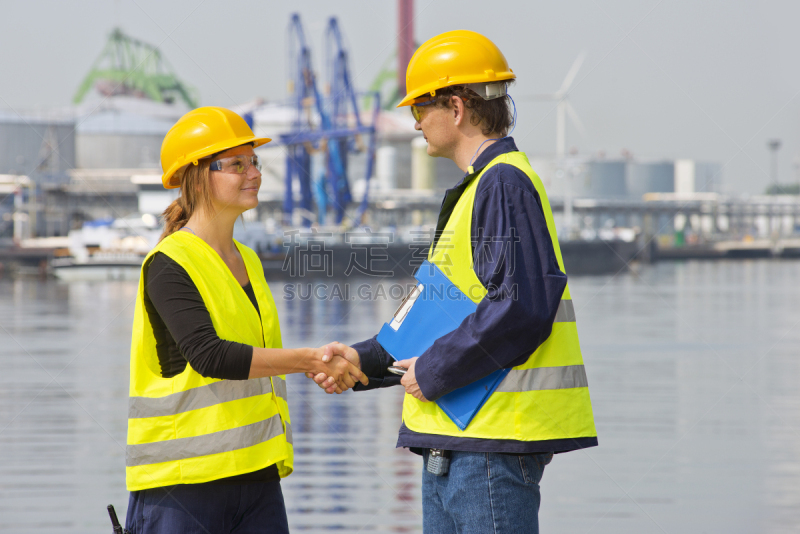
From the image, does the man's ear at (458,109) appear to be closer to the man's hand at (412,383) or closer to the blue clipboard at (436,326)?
the blue clipboard at (436,326)

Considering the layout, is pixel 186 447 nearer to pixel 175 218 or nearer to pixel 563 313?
pixel 175 218

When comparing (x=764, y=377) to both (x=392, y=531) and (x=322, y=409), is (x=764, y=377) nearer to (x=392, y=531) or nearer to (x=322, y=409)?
(x=322, y=409)

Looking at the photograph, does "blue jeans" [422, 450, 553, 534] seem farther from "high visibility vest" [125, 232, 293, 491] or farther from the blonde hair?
the blonde hair

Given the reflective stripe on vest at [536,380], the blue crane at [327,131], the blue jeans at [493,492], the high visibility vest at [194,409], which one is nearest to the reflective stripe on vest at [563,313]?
the reflective stripe on vest at [536,380]

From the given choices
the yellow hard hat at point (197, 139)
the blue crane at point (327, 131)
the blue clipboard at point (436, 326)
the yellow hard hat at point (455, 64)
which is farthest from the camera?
the blue crane at point (327, 131)

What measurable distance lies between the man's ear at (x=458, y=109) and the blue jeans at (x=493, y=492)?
2.72 feet

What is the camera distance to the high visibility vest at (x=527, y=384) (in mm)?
1806

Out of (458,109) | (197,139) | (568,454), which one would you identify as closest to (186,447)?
(197,139)

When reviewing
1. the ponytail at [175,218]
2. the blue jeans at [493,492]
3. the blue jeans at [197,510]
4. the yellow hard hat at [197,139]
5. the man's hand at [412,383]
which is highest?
the yellow hard hat at [197,139]

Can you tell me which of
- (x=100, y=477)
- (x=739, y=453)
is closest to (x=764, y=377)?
(x=739, y=453)

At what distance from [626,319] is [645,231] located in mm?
71850

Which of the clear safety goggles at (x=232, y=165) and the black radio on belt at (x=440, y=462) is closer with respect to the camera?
the black radio on belt at (x=440, y=462)

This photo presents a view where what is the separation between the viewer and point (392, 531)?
12.4 feet

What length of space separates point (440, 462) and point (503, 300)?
44 cm
